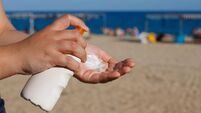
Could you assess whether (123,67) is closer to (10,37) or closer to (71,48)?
(71,48)

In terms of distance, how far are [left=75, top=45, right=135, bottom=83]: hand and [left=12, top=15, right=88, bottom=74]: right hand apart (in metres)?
0.18

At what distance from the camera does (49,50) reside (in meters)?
1.24

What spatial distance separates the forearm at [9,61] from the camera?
127 centimetres

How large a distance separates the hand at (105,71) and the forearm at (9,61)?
239 mm

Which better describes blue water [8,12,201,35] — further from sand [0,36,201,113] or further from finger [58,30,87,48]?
finger [58,30,87,48]

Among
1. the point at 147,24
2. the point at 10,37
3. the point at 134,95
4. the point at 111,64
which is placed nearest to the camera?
the point at 111,64

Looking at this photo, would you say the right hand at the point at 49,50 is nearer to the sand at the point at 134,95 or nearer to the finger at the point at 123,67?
the finger at the point at 123,67

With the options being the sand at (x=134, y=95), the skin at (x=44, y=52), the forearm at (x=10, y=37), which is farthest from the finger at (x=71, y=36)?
the sand at (x=134, y=95)

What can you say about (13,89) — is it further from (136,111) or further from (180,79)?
(180,79)

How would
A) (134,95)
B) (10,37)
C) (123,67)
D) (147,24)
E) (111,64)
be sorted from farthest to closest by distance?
(147,24) < (134,95) < (10,37) < (111,64) < (123,67)

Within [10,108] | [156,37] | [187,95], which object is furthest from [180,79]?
[156,37]

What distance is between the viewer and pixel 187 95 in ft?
25.3

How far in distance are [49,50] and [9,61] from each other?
4.8 inches

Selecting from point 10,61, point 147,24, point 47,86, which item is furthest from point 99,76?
point 147,24
